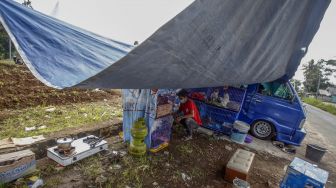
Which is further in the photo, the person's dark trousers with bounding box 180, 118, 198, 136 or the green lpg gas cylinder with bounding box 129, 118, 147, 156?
the person's dark trousers with bounding box 180, 118, 198, 136

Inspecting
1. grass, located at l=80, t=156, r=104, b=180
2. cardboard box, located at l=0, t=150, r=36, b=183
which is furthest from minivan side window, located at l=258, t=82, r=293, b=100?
cardboard box, located at l=0, t=150, r=36, b=183

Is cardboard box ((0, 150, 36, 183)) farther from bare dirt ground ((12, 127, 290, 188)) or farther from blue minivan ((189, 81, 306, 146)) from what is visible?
blue minivan ((189, 81, 306, 146))

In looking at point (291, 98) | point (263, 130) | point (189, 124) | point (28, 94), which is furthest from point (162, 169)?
point (28, 94)

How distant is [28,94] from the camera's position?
297 inches

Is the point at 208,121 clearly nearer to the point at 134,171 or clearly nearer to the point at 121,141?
the point at 121,141

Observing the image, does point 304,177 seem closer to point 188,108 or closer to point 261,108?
point 188,108

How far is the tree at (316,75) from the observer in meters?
46.3

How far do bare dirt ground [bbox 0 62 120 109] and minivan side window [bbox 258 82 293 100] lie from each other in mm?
6313

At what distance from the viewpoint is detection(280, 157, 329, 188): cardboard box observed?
336 centimetres

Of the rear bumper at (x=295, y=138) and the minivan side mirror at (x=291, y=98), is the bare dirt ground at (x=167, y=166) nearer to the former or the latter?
the rear bumper at (x=295, y=138)

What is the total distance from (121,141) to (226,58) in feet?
12.4

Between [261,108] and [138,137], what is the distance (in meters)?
4.38

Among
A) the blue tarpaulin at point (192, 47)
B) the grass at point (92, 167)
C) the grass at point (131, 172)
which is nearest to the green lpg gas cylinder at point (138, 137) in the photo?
the grass at point (131, 172)

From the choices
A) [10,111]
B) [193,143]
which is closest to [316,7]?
[193,143]
